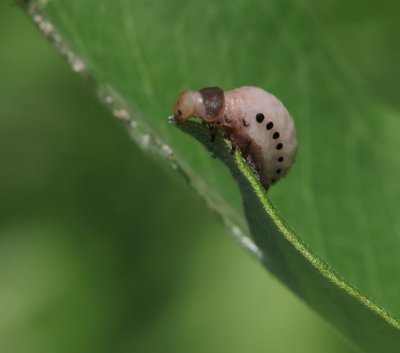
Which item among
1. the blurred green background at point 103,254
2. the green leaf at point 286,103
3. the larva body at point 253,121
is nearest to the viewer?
the green leaf at point 286,103

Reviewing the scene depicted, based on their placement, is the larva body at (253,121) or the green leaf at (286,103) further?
the larva body at (253,121)

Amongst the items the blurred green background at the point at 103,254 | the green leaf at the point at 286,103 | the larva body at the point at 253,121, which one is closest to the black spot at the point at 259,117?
the larva body at the point at 253,121

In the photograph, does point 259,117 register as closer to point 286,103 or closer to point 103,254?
point 286,103

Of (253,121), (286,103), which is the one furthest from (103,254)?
(253,121)

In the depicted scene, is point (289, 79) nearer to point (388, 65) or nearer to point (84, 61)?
point (84, 61)

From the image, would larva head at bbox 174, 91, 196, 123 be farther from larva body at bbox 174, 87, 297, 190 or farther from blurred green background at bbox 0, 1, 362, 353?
blurred green background at bbox 0, 1, 362, 353

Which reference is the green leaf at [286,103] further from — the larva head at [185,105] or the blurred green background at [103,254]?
the blurred green background at [103,254]

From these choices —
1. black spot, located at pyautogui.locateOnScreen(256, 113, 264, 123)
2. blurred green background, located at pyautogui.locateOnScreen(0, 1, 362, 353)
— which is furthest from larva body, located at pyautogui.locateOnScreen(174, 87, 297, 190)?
blurred green background, located at pyautogui.locateOnScreen(0, 1, 362, 353)
